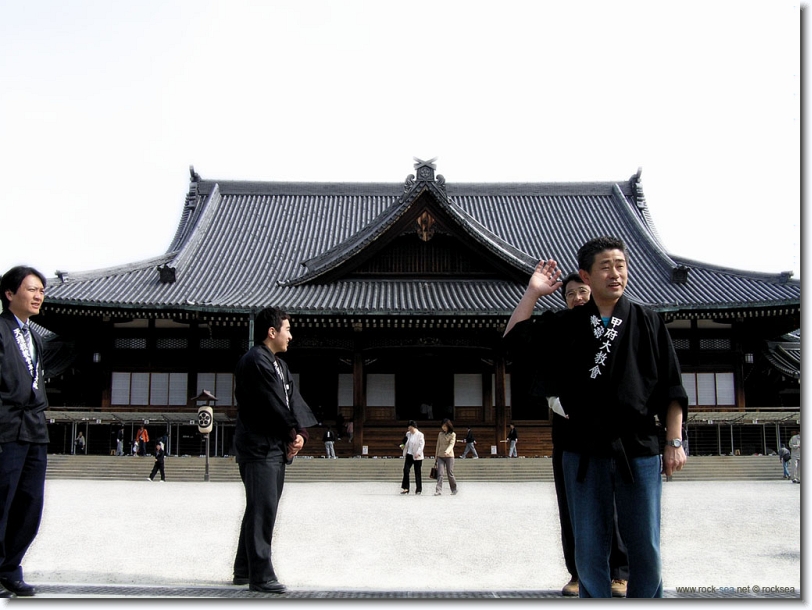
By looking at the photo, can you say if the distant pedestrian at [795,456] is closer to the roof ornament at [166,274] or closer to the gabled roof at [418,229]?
the gabled roof at [418,229]

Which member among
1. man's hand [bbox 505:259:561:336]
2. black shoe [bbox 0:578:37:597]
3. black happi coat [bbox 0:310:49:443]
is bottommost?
black shoe [bbox 0:578:37:597]

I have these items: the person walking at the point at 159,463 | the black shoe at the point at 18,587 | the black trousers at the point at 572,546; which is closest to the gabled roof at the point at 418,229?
the person walking at the point at 159,463

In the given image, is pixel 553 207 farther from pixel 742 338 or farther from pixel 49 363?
pixel 49 363

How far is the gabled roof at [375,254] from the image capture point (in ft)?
75.4

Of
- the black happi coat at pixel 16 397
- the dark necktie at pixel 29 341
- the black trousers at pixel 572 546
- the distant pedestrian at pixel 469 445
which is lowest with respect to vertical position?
the distant pedestrian at pixel 469 445

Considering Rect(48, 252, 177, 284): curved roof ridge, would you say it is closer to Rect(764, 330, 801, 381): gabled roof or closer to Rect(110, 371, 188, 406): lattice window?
Rect(110, 371, 188, 406): lattice window

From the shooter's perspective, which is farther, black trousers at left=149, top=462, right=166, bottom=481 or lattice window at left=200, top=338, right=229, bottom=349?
lattice window at left=200, top=338, right=229, bottom=349

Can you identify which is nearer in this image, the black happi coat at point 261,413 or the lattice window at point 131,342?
the black happi coat at point 261,413

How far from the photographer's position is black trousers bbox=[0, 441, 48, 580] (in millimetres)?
5094

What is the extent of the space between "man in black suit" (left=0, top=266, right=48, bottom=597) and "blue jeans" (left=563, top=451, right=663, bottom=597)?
3275mm

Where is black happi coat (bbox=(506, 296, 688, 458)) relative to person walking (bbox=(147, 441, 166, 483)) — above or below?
above

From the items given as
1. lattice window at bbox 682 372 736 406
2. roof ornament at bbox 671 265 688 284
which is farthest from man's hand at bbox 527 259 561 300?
roof ornament at bbox 671 265 688 284

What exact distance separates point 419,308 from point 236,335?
219 inches

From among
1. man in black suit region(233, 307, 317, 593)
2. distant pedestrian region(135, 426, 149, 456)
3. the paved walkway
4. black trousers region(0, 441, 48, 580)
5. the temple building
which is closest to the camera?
black trousers region(0, 441, 48, 580)
